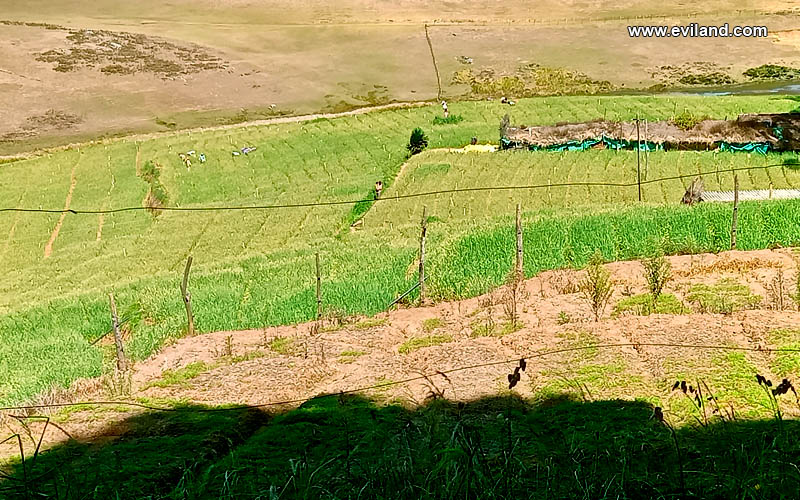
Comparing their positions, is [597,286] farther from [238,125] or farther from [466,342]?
[238,125]

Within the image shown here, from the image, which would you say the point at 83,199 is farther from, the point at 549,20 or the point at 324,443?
the point at 549,20

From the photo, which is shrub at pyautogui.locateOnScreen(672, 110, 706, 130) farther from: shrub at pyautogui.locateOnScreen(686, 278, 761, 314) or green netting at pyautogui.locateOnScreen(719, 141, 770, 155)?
shrub at pyautogui.locateOnScreen(686, 278, 761, 314)

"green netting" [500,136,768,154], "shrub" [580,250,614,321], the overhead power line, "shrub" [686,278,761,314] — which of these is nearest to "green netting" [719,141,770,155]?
"green netting" [500,136,768,154]

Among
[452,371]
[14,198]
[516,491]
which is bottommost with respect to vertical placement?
[14,198]

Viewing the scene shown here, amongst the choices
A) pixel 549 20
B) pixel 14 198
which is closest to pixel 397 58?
pixel 549 20

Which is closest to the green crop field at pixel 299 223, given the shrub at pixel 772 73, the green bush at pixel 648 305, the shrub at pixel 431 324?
the shrub at pixel 431 324

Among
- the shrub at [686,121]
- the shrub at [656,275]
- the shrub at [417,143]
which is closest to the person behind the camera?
the shrub at [656,275]

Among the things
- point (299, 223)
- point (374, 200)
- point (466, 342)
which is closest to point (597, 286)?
point (466, 342)

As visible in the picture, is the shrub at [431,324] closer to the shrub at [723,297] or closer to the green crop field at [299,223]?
the green crop field at [299,223]
